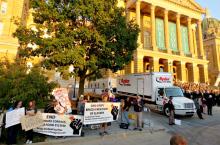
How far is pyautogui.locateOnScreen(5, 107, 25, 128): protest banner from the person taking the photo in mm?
8383

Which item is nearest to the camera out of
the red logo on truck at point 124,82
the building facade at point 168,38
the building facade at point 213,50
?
the red logo on truck at point 124,82

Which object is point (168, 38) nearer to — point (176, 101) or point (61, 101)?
point (176, 101)

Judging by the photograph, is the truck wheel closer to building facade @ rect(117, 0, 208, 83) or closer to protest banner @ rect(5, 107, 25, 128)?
protest banner @ rect(5, 107, 25, 128)

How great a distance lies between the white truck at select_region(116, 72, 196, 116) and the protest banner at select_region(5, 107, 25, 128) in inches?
445

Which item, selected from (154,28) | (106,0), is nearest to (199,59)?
(154,28)

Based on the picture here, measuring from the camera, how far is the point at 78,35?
1623cm

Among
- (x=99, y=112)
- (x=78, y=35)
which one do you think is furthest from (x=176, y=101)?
(x=78, y=35)

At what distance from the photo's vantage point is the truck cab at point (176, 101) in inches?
611

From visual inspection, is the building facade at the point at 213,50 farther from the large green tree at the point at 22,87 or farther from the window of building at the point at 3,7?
the large green tree at the point at 22,87

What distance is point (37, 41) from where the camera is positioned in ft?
52.6

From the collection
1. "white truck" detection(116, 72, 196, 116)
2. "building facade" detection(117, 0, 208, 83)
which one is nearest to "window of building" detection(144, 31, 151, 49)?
"building facade" detection(117, 0, 208, 83)

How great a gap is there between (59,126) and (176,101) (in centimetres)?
991

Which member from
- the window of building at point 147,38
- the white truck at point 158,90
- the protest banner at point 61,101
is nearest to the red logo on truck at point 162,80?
the white truck at point 158,90

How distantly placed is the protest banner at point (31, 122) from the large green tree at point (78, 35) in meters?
7.10
